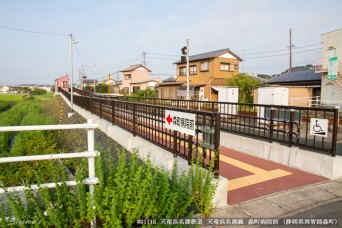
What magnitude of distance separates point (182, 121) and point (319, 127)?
3.21 metres

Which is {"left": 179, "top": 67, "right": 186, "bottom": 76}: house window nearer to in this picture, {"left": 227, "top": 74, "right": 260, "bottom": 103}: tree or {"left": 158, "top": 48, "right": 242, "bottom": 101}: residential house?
{"left": 158, "top": 48, "right": 242, "bottom": 101}: residential house

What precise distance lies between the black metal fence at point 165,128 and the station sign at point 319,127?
2.34 meters

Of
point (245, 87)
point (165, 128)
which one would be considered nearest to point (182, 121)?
point (165, 128)

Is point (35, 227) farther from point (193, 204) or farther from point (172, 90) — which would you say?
point (172, 90)

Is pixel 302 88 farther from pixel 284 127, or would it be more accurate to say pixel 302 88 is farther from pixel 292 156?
pixel 292 156

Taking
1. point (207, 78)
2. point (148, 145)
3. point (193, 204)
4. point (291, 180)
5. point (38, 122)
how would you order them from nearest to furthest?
point (193, 204) → point (291, 180) → point (148, 145) → point (38, 122) → point (207, 78)

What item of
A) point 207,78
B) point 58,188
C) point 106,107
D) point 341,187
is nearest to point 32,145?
point 106,107

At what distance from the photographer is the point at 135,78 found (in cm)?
5844

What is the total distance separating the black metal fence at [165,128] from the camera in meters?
3.80

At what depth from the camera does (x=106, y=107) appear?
410 inches

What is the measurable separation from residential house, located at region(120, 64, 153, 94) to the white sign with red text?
52.2 m

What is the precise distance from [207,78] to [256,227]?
1175 inches

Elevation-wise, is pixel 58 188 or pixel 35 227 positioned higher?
pixel 58 188

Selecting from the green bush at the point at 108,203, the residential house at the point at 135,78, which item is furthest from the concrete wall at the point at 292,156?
the residential house at the point at 135,78
